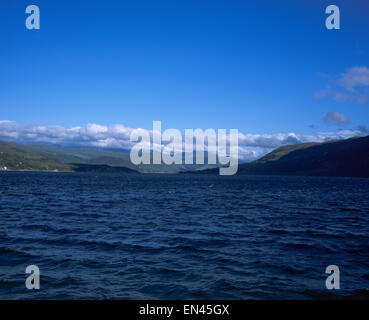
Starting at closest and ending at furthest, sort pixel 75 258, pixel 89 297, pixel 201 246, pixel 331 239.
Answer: pixel 89 297
pixel 75 258
pixel 201 246
pixel 331 239

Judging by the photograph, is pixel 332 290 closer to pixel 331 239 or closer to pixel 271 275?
pixel 271 275

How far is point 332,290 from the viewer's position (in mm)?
16953

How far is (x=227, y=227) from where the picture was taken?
34781 mm
